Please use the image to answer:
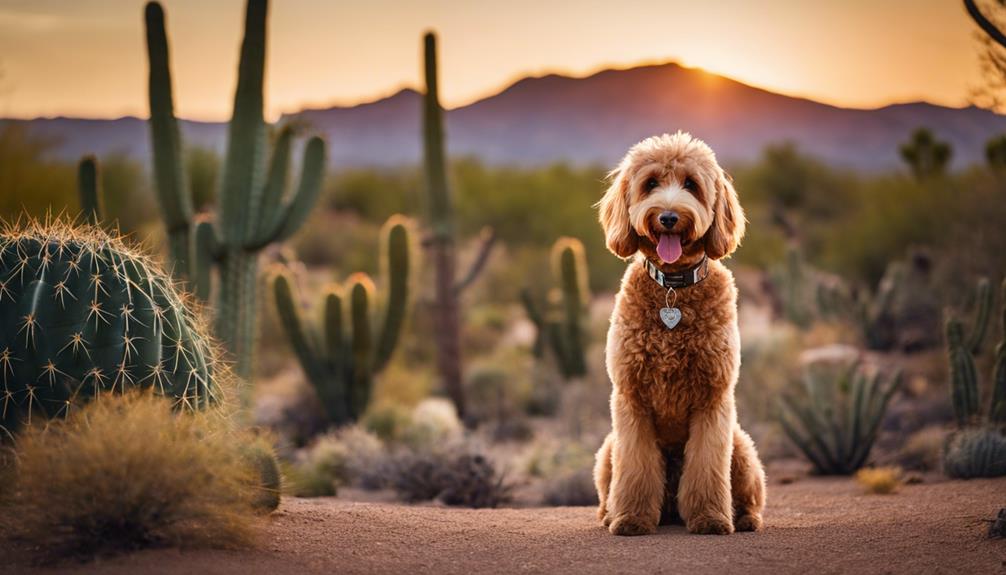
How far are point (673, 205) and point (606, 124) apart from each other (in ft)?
400

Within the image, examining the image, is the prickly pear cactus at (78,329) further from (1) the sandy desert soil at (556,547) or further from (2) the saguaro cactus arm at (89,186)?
(2) the saguaro cactus arm at (89,186)

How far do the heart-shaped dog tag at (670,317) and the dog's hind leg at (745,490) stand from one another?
1.05 meters

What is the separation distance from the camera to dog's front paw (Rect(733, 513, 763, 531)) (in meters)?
7.39

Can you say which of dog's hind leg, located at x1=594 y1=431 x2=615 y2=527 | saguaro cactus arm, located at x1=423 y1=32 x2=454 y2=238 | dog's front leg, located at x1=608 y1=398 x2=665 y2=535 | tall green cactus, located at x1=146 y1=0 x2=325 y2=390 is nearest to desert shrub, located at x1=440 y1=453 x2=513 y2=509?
tall green cactus, located at x1=146 y1=0 x2=325 y2=390

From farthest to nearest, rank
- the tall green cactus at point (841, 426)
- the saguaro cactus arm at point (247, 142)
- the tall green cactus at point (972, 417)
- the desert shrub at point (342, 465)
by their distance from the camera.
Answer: the saguaro cactus arm at point (247, 142) < the tall green cactus at point (841, 426) < the desert shrub at point (342, 465) < the tall green cactus at point (972, 417)

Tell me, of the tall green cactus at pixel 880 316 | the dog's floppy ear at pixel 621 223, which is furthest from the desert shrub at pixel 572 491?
the tall green cactus at pixel 880 316

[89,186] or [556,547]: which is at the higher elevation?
[89,186]

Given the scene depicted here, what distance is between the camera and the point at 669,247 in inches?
263

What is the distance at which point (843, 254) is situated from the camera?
28.5m

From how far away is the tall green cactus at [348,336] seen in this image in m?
15.6

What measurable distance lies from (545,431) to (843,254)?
14575 mm

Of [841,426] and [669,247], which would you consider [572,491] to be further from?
[669,247]

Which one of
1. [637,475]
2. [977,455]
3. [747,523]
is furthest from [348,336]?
[747,523]

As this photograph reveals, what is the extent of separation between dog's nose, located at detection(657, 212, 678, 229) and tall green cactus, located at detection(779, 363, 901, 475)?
6.62 m
